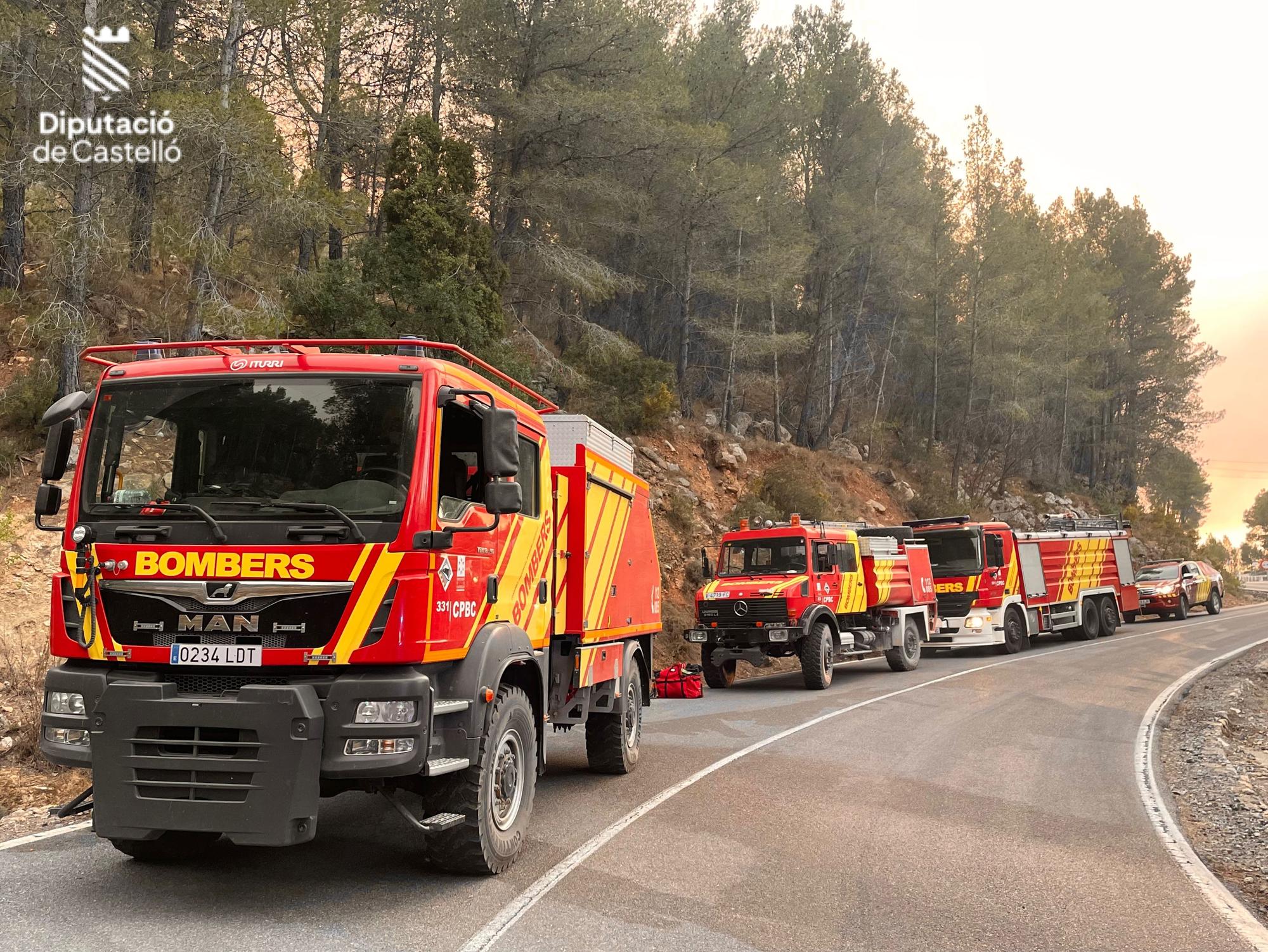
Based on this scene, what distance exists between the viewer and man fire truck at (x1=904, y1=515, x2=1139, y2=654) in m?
24.5

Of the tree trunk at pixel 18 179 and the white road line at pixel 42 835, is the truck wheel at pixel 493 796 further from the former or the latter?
the tree trunk at pixel 18 179

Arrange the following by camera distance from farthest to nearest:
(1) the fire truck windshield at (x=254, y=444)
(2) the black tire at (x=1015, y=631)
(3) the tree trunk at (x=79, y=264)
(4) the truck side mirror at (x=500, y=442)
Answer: (2) the black tire at (x=1015, y=631) → (3) the tree trunk at (x=79, y=264) → (4) the truck side mirror at (x=500, y=442) → (1) the fire truck windshield at (x=254, y=444)

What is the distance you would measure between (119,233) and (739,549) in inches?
496

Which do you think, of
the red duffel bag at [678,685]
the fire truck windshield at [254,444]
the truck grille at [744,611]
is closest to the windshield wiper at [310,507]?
the fire truck windshield at [254,444]

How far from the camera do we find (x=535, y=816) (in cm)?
772

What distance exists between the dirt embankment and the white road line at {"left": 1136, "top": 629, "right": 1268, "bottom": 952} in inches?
3.7

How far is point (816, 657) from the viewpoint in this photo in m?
17.4

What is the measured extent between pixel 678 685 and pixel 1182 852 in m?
9.70

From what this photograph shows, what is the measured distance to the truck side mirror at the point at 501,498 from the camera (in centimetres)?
573

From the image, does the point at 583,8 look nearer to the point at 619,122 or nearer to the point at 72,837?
the point at 619,122

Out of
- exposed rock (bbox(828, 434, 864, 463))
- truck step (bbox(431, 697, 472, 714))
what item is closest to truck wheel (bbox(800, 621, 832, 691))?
truck step (bbox(431, 697, 472, 714))

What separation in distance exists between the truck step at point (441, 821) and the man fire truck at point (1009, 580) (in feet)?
65.1

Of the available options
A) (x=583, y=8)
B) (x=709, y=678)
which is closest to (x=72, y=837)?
(x=709, y=678)

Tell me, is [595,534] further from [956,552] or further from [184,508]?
[956,552]
